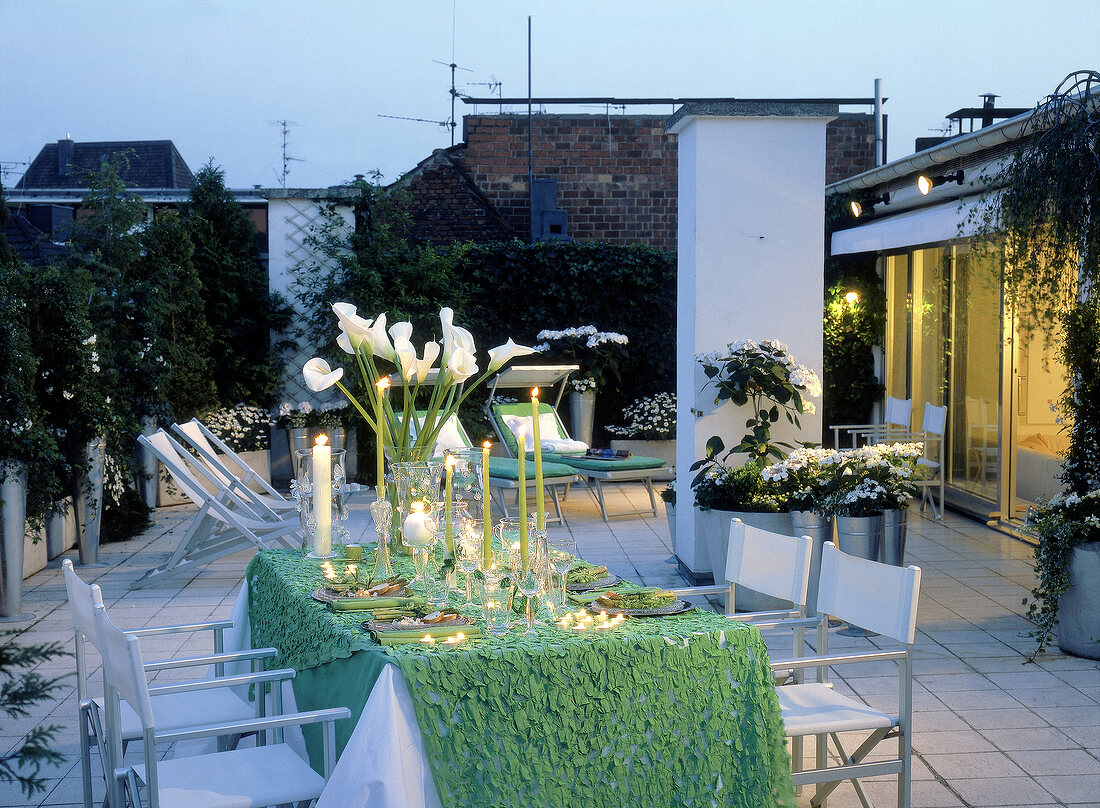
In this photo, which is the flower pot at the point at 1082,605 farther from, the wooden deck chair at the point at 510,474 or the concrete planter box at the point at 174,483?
the concrete planter box at the point at 174,483

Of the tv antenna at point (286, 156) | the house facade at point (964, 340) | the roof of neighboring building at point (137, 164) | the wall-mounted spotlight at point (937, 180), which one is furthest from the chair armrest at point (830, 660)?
the roof of neighboring building at point (137, 164)

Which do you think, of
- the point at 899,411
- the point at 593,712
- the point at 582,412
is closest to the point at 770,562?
the point at 593,712

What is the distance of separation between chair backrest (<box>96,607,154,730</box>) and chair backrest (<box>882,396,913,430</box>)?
7850 mm

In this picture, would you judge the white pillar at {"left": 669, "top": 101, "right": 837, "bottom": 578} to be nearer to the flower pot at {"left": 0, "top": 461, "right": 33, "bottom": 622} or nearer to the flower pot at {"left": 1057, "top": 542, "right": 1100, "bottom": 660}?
the flower pot at {"left": 1057, "top": 542, "right": 1100, "bottom": 660}

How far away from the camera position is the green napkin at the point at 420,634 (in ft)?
8.24

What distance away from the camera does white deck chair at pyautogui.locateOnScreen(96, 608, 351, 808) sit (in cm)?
236

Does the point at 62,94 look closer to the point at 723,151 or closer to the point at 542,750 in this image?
the point at 723,151

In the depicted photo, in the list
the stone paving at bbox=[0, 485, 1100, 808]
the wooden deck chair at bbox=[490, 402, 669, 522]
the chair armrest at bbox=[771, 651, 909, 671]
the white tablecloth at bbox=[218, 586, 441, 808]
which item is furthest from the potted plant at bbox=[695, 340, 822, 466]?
the white tablecloth at bbox=[218, 586, 441, 808]

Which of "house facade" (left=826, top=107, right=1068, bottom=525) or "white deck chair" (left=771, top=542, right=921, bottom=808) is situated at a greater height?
"house facade" (left=826, top=107, right=1068, bottom=525)

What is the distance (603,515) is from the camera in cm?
873

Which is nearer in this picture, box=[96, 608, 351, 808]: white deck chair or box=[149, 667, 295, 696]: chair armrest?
box=[96, 608, 351, 808]: white deck chair

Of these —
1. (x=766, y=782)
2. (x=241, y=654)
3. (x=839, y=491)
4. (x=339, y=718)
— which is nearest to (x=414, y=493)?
(x=241, y=654)

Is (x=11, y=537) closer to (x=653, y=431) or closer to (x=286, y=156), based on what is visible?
(x=653, y=431)

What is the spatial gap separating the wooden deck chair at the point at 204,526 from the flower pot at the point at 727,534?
2420 millimetres
